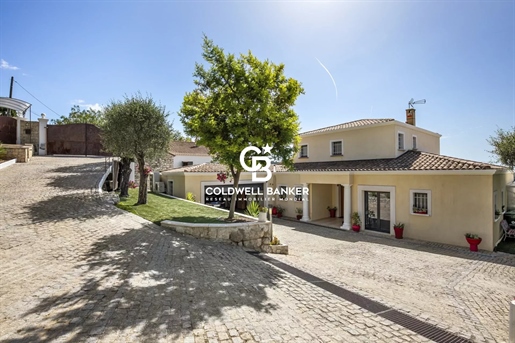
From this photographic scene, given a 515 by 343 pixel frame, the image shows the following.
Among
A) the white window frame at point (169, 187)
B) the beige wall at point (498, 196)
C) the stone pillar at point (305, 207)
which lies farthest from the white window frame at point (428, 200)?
the white window frame at point (169, 187)

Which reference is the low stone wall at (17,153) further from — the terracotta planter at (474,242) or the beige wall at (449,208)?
the terracotta planter at (474,242)

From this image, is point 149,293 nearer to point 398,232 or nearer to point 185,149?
point 398,232

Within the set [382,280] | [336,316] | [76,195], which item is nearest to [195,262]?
[336,316]

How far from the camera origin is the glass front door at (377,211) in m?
16.0

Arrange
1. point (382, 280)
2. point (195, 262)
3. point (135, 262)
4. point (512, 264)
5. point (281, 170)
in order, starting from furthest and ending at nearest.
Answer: point (281, 170), point (512, 264), point (382, 280), point (195, 262), point (135, 262)

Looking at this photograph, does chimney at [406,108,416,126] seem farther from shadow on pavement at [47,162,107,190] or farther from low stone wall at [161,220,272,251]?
shadow on pavement at [47,162,107,190]

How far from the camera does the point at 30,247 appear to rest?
7254mm

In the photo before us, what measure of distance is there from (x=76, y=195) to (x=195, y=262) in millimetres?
9909

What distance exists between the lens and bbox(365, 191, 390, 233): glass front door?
15953 mm

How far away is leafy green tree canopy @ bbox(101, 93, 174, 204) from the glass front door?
13.4 metres

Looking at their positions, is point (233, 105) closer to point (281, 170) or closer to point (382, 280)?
point (382, 280)

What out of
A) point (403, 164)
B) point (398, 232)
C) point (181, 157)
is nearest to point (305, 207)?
point (398, 232)

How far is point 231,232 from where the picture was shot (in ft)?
34.2

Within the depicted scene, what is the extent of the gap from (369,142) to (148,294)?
1749cm
